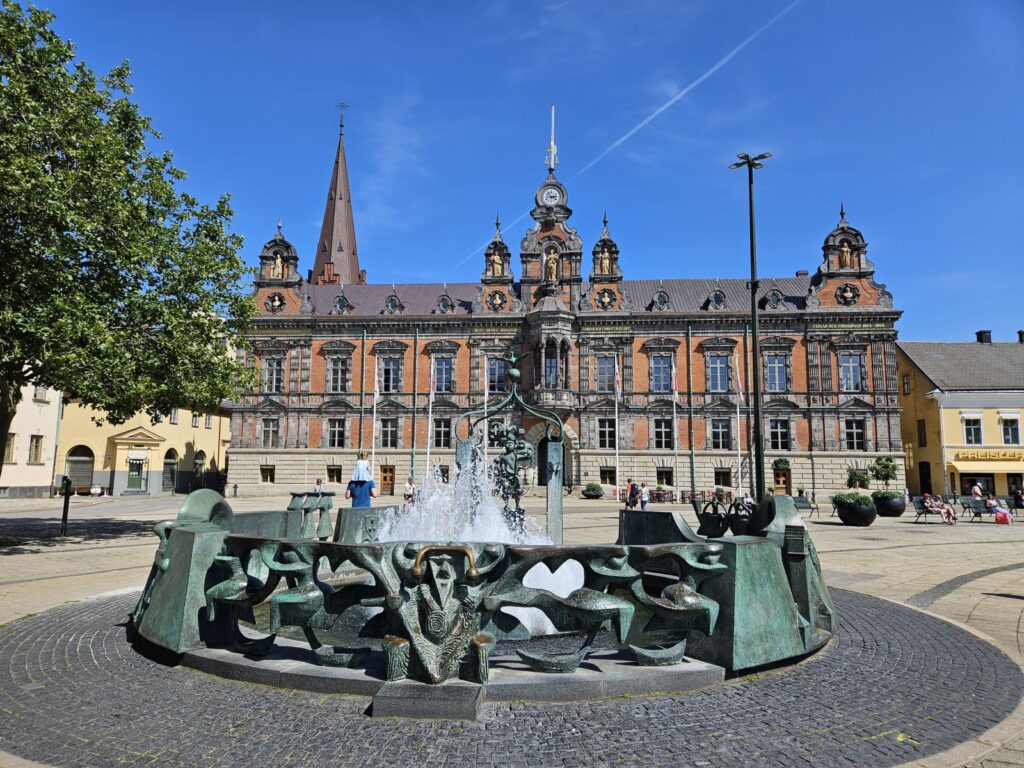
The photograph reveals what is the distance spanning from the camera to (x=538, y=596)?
507 cm

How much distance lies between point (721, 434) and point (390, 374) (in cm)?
2288

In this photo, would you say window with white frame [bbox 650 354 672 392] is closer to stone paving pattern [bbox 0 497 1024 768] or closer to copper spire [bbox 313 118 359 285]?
stone paving pattern [bbox 0 497 1024 768]

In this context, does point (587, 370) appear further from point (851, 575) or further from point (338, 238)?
point (851, 575)

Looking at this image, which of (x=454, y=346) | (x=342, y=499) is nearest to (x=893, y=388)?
(x=454, y=346)

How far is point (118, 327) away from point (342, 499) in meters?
22.4

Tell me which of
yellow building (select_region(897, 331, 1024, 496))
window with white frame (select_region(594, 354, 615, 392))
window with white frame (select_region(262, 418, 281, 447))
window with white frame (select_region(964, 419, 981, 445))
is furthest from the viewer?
window with white frame (select_region(262, 418, 281, 447))

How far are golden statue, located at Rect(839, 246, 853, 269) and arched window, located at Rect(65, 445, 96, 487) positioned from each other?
50002mm

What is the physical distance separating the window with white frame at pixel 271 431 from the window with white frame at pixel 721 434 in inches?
1172

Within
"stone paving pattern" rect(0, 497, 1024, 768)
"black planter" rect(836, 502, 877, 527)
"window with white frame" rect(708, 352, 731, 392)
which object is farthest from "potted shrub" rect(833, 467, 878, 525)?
"window with white frame" rect(708, 352, 731, 392)

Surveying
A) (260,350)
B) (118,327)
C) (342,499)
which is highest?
(260,350)

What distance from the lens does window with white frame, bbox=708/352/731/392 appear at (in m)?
41.5

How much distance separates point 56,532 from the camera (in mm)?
17141

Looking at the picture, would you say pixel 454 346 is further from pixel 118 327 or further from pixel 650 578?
pixel 650 578

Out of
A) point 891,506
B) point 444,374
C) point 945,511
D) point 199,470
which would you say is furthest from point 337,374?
point 945,511
